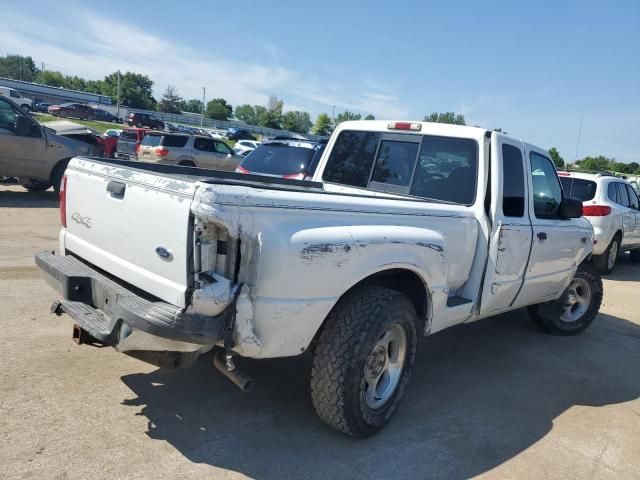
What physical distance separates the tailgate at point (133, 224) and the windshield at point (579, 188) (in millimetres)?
8990

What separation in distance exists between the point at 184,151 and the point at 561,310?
1396cm

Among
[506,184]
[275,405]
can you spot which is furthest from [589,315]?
[275,405]

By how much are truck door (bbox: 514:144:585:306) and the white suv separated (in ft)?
16.2

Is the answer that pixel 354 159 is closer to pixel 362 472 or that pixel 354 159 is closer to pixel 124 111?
pixel 362 472

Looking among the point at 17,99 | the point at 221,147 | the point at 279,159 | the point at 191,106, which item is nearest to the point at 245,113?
the point at 191,106

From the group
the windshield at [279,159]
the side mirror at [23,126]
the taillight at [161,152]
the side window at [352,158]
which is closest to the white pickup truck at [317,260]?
the side window at [352,158]

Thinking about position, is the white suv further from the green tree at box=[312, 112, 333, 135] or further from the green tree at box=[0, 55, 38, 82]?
the green tree at box=[0, 55, 38, 82]

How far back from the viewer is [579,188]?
10219 millimetres

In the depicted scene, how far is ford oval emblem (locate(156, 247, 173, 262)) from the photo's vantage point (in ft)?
9.02

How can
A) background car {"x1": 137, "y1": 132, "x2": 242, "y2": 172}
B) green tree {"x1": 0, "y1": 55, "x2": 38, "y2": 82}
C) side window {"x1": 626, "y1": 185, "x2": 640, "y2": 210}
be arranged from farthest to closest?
green tree {"x1": 0, "y1": 55, "x2": 38, "y2": 82}
background car {"x1": 137, "y1": 132, "x2": 242, "y2": 172}
side window {"x1": 626, "y1": 185, "x2": 640, "y2": 210}

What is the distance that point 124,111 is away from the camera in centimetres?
8069

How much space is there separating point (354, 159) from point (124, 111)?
8312cm

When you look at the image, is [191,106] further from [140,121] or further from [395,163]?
[395,163]

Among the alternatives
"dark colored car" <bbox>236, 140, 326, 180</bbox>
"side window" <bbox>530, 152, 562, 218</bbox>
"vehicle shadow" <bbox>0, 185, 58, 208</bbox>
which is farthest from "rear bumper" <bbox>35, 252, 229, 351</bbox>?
"vehicle shadow" <bbox>0, 185, 58, 208</bbox>
